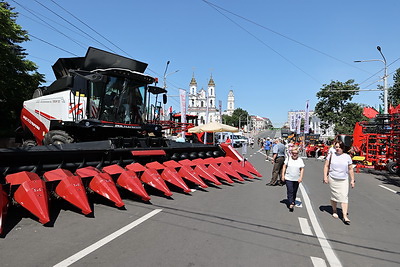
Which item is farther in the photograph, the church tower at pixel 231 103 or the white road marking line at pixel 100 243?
the church tower at pixel 231 103

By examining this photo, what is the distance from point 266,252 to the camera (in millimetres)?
4098

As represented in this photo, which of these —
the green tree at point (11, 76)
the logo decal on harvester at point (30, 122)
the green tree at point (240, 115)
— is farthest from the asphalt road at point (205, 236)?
the green tree at point (240, 115)

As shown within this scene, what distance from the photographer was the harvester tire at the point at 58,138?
826cm

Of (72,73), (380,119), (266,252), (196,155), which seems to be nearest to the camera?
(266,252)

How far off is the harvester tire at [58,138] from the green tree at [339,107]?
4490 cm

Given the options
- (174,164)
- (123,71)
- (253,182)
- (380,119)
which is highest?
(123,71)

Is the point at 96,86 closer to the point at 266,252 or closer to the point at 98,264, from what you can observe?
the point at 98,264

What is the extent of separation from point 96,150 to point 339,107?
162ft

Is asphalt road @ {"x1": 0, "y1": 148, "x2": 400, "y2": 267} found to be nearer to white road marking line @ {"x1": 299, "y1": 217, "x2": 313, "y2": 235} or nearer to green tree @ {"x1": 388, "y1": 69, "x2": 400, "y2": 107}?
white road marking line @ {"x1": 299, "y1": 217, "x2": 313, "y2": 235}

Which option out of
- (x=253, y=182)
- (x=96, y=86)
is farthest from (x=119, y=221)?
(x=253, y=182)

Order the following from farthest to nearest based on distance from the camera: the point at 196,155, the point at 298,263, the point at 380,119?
the point at 380,119 → the point at 196,155 → the point at 298,263

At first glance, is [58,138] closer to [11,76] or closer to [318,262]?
[318,262]

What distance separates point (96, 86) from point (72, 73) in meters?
0.69

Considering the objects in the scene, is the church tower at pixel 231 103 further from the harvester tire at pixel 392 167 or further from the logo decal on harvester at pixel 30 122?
the logo decal on harvester at pixel 30 122
